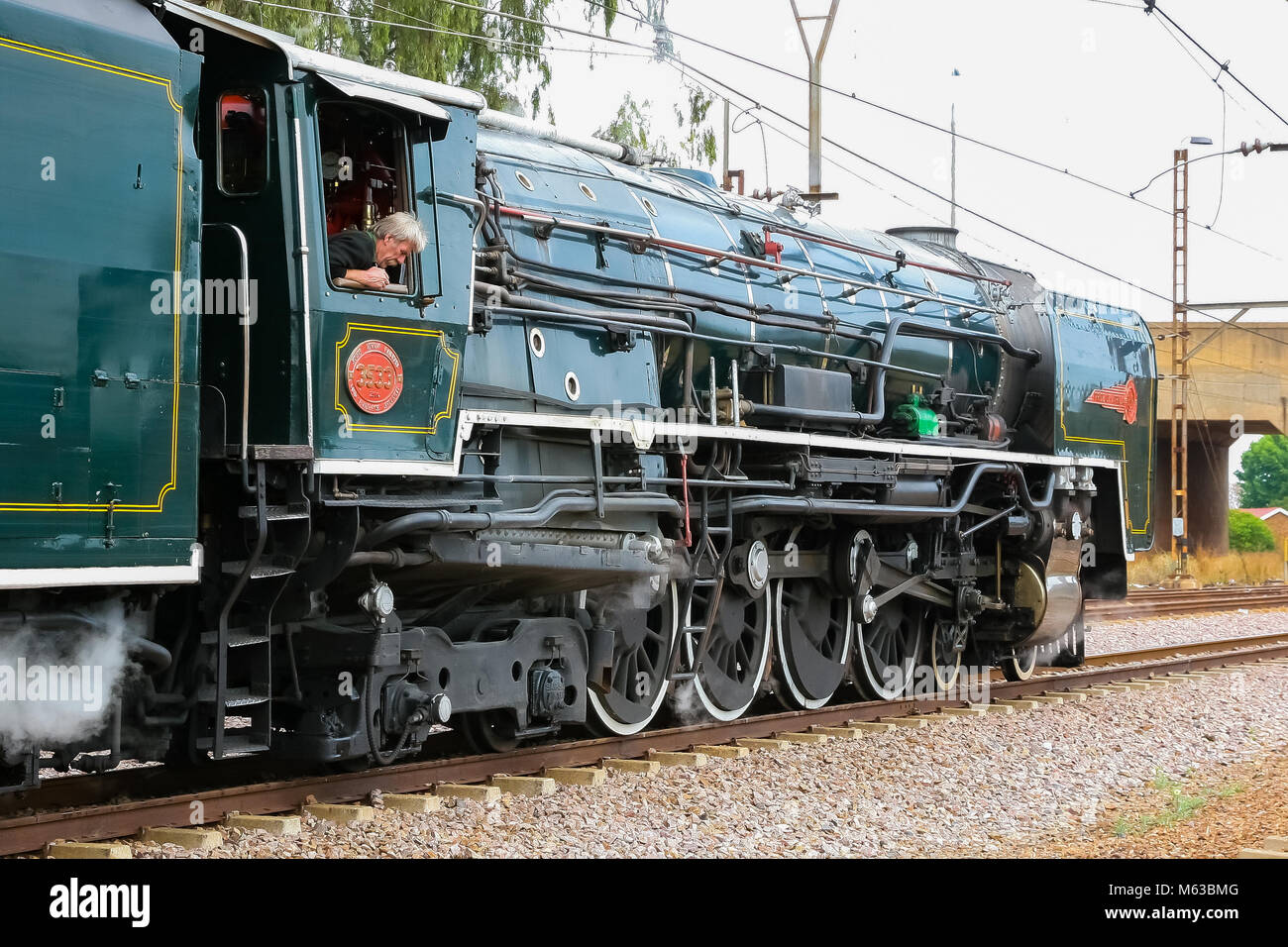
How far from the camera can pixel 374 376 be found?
268 inches

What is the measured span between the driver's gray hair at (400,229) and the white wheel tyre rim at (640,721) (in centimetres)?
341

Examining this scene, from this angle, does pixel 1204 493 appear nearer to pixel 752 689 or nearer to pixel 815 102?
pixel 815 102

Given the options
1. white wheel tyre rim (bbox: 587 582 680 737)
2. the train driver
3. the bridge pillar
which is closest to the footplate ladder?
the train driver

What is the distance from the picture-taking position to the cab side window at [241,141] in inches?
261

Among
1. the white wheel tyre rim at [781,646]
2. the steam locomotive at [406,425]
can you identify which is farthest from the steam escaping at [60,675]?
the white wheel tyre rim at [781,646]

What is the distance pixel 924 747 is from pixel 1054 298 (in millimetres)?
5653

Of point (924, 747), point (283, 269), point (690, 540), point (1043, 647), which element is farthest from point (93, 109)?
point (1043, 647)

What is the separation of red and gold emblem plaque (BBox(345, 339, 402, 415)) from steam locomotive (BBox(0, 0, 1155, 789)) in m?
0.02

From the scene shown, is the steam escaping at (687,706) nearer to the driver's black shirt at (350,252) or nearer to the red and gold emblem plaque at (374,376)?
the red and gold emblem plaque at (374,376)

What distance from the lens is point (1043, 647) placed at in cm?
1448

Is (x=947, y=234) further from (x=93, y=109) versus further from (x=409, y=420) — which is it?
(x=93, y=109)

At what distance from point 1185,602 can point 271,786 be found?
793 inches

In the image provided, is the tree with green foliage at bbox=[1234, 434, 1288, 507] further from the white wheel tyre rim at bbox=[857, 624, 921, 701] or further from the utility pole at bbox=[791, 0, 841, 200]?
the white wheel tyre rim at bbox=[857, 624, 921, 701]

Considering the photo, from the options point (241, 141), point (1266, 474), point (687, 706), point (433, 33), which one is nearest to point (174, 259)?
point (241, 141)
